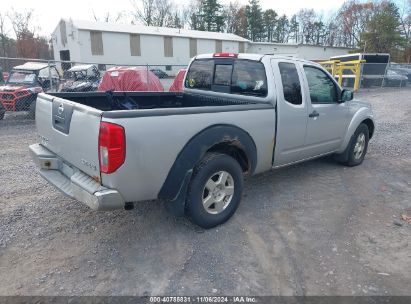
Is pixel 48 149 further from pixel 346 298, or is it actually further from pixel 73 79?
pixel 73 79

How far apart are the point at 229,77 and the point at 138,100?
145cm

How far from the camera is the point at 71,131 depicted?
3.16 meters

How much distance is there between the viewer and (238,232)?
3.68 meters

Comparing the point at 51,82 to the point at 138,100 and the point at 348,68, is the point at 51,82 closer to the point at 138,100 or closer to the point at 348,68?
the point at 138,100

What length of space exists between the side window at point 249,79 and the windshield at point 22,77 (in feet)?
30.2

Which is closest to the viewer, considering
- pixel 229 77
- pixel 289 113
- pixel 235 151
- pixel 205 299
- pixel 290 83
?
pixel 205 299

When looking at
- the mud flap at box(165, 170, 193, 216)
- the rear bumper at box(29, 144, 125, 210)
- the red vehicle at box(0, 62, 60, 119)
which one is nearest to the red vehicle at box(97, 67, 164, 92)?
the red vehicle at box(0, 62, 60, 119)

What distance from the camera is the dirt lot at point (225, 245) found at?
2.83 meters

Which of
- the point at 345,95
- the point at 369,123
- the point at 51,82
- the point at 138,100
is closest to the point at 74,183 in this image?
the point at 138,100

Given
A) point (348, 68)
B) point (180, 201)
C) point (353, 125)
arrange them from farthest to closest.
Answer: point (348, 68), point (353, 125), point (180, 201)

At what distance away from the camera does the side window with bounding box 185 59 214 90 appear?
498 centimetres

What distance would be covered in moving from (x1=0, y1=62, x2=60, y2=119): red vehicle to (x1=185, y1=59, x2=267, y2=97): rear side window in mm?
7559

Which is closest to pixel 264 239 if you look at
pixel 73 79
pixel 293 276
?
pixel 293 276

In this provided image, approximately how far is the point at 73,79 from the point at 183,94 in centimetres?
971
